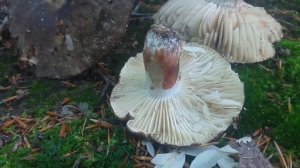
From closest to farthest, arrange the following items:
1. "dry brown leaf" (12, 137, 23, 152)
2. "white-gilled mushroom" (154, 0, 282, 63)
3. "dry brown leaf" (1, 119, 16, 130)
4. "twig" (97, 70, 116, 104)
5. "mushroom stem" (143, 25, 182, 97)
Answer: "mushroom stem" (143, 25, 182, 97) < "dry brown leaf" (12, 137, 23, 152) < "dry brown leaf" (1, 119, 16, 130) < "twig" (97, 70, 116, 104) < "white-gilled mushroom" (154, 0, 282, 63)

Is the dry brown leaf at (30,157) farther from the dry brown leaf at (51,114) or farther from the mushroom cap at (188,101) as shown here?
the mushroom cap at (188,101)

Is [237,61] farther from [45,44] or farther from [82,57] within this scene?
[45,44]

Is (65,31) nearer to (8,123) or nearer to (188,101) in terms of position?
(8,123)

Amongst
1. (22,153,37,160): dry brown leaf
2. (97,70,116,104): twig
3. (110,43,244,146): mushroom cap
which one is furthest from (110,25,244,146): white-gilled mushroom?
(22,153,37,160): dry brown leaf

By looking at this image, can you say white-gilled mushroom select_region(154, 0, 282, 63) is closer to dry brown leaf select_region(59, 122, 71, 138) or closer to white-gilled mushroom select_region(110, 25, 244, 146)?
white-gilled mushroom select_region(110, 25, 244, 146)

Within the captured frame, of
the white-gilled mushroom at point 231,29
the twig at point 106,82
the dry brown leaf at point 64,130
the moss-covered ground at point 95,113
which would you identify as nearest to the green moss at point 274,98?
the moss-covered ground at point 95,113

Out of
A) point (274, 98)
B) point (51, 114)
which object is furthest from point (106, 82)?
point (274, 98)

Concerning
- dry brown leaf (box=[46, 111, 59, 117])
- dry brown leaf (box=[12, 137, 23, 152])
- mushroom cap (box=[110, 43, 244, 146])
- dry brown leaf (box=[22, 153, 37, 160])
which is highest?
mushroom cap (box=[110, 43, 244, 146])
